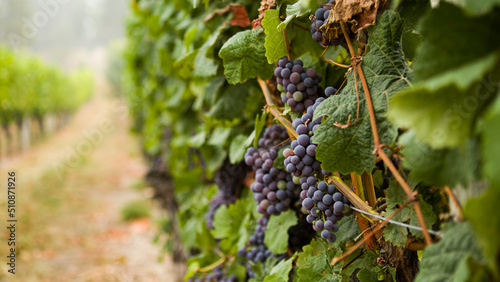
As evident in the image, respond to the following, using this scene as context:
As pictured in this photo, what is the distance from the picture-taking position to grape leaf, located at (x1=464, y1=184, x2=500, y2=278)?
1.75 feet

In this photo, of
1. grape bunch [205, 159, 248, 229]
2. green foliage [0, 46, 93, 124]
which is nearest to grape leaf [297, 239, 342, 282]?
grape bunch [205, 159, 248, 229]

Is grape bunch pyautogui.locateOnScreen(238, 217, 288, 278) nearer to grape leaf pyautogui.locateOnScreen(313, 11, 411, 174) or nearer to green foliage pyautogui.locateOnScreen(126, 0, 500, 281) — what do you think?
green foliage pyautogui.locateOnScreen(126, 0, 500, 281)

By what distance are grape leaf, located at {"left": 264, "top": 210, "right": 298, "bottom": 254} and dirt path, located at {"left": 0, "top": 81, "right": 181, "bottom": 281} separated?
372 centimetres

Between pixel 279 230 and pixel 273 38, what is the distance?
744 mm

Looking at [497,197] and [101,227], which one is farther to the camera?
[101,227]

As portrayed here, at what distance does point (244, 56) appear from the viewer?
135cm

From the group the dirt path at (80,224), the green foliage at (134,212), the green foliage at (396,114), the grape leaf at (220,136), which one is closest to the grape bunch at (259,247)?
the green foliage at (396,114)

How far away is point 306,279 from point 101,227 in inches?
382

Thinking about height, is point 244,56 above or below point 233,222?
above

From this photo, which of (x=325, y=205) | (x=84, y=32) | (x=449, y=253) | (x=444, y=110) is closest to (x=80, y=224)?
(x=325, y=205)

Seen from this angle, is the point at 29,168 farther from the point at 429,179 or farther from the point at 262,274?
the point at 429,179

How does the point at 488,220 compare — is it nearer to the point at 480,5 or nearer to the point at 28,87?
the point at 480,5

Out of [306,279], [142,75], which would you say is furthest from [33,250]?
[306,279]

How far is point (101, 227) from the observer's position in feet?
32.0
